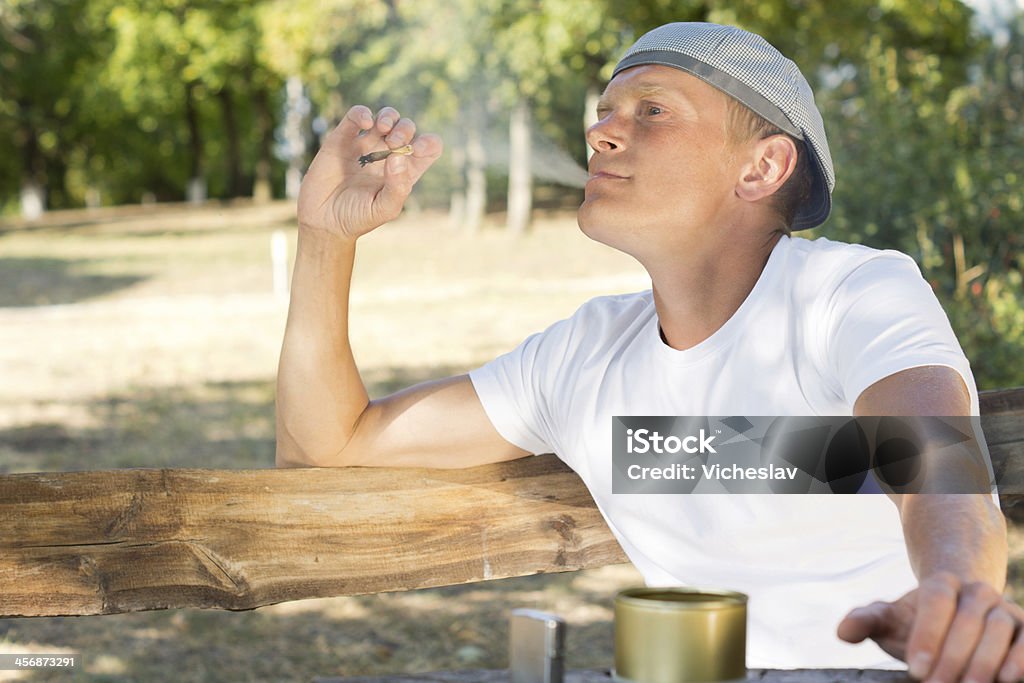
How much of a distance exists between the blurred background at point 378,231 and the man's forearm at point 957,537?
2.14 metres

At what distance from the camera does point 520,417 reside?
7.82 ft

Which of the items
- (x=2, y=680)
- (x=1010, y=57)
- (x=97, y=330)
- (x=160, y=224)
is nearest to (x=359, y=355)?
(x=97, y=330)

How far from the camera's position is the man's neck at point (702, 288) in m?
2.18

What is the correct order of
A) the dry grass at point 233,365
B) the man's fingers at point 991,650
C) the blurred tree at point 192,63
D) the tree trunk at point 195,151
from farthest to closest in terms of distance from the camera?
1. the tree trunk at point 195,151
2. the blurred tree at point 192,63
3. the dry grass at point 233,365
4. the man's fingers at point 991,650

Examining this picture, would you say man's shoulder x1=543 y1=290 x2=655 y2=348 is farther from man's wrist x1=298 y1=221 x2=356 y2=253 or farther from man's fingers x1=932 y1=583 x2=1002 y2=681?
man's fingers x1=932 y1=583 x2=1002 y2=681

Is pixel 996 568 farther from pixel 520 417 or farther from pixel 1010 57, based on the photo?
pixel 1010 57

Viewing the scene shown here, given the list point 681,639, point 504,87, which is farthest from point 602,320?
point 504,87

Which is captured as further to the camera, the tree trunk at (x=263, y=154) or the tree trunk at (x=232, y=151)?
the tree trunk at (x=232, y=151)

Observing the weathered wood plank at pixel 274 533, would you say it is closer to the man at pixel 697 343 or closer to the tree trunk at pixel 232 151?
the man at pixel 697 343

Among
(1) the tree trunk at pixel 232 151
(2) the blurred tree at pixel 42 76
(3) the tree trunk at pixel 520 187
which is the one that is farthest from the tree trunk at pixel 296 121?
(3) the tree trunk at pixel 520 187

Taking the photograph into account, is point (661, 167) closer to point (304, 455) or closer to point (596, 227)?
point (596, 227)

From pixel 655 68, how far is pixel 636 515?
79 cm

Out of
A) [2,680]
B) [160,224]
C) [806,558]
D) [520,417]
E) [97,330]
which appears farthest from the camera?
[160,224]

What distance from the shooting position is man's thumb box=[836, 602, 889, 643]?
1.29 m
